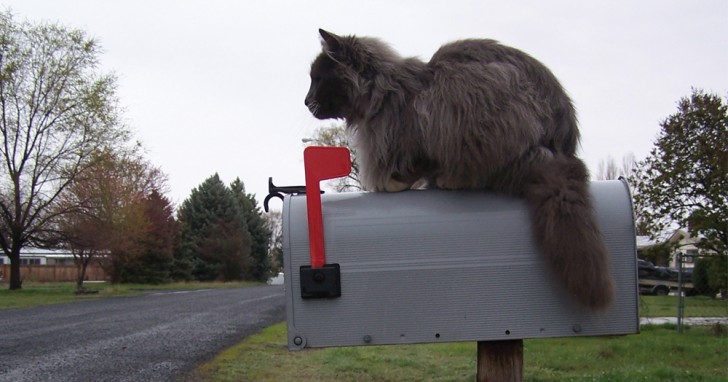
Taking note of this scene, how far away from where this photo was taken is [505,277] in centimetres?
259

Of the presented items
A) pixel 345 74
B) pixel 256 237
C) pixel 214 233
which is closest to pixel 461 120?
pixel 345 74

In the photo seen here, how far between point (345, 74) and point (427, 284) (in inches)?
46.7

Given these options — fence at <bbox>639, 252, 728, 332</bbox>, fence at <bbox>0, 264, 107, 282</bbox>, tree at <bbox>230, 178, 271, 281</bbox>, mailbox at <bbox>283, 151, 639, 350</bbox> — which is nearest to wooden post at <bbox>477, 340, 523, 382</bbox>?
mailbox at <bbox>283, 151, 639, 350</bbox>

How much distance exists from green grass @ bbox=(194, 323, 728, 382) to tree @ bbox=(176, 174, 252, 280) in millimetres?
49564

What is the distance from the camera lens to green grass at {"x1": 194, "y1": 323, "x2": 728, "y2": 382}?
901 centimetres

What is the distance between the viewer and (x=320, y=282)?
2.56 m

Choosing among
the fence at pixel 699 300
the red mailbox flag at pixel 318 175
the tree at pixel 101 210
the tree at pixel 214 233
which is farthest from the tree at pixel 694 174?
the tree at pixel 214 233

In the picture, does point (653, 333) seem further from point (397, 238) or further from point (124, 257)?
point (124, 257)

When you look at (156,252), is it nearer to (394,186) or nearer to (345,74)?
(345,74)

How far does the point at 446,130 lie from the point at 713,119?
46.6 ft

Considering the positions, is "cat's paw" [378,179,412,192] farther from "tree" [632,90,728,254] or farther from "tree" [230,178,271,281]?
"tree" [230,178,271,281]

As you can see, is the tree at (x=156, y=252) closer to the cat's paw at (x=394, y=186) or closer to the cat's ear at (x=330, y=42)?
the cat's ear at (x=330, y=42)

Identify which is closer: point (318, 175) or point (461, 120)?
point (318, 175)

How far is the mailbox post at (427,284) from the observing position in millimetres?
2570
